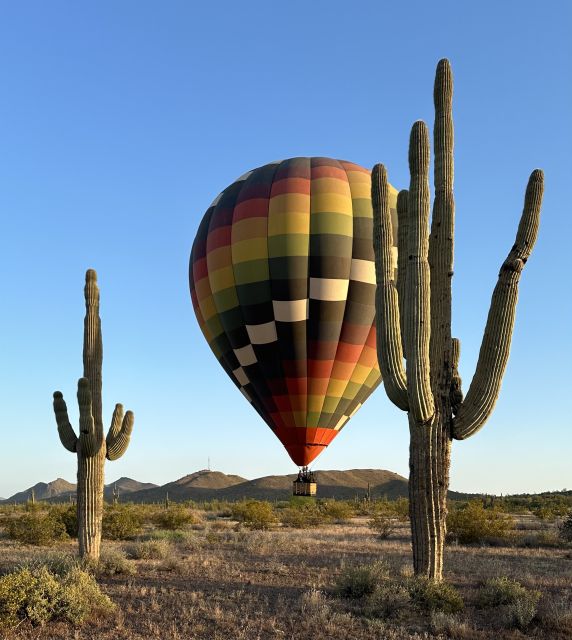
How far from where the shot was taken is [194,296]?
79.8 ft

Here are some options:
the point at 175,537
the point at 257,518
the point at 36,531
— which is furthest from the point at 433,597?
the point at 257,518

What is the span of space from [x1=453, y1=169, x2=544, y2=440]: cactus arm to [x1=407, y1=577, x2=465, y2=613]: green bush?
256 cm

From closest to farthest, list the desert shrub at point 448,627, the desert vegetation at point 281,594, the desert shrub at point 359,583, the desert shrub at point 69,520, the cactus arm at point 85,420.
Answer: the desert shrub at point 448,627
the desert vegetation at point 281,594
the desert shrub at point 359,583
the cactus arm at point 85,420
the desert shrub at point 69,520

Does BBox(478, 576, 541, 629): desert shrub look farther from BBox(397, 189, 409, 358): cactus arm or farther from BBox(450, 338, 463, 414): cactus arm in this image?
BBox(397, 189, 409, 358): cactus arm

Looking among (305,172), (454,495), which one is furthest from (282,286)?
(454,495)

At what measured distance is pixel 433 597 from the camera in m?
10.3

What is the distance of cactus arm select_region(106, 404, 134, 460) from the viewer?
49.9 ft

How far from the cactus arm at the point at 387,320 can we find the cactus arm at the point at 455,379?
930 millimetres

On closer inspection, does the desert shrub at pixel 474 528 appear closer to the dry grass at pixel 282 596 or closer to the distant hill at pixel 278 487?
the dry grass at pixel 282 596

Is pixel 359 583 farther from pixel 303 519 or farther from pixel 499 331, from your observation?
pixel 303 519

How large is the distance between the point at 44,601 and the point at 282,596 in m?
4.13

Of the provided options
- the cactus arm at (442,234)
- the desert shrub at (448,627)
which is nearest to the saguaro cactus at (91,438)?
the cactus arm at (442,234)

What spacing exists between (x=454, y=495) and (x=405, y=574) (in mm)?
86161

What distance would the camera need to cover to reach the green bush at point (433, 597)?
10.3 meters
